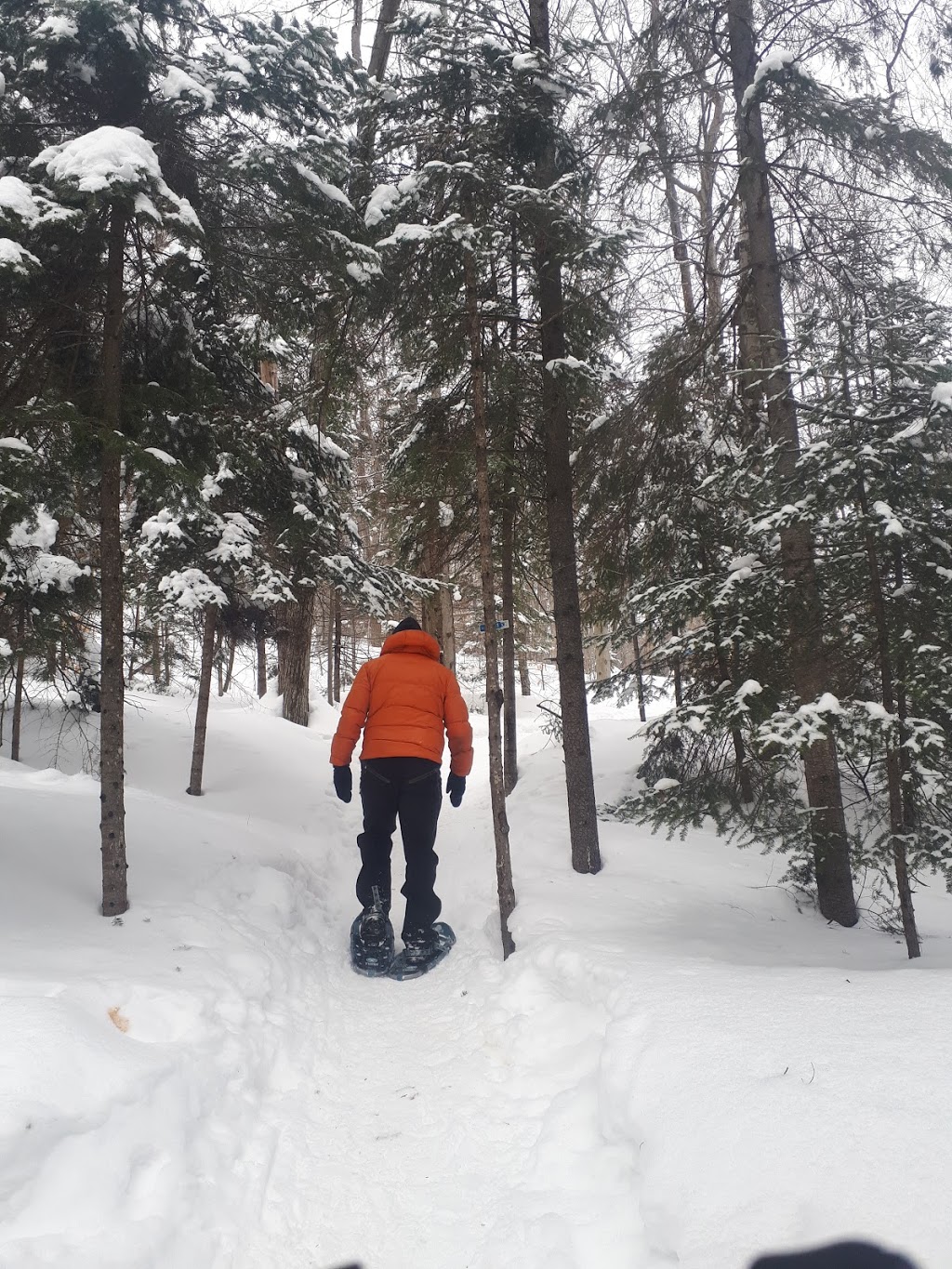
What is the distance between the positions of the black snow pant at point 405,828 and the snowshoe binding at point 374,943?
81mm

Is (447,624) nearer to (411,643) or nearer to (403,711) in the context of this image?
(411,643)

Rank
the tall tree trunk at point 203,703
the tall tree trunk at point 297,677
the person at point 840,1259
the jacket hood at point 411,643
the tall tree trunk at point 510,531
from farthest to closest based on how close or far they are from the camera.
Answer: the tall tree trunk at point 297,677 → the tall tree trunk at point 203,703 → the tall tree trunk at point 510,531 → the jacket hood at point 411,643 → the person at point 840,1259

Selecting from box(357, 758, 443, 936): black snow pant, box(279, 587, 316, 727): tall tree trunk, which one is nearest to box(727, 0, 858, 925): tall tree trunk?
box(357, 758, 443, 936): black snow pant

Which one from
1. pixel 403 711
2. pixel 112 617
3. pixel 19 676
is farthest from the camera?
pixel 19 676

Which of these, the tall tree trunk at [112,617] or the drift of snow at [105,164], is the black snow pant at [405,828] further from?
the drift of snow at [105,164]

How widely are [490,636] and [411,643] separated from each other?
0.73m

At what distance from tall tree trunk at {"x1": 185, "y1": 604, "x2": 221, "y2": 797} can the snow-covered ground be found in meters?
3.43

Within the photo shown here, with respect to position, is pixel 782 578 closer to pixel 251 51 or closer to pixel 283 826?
pixel 251 51

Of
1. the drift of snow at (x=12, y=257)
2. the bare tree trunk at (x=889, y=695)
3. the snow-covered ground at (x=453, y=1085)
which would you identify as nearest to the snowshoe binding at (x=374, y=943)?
the snow-covered ground at (x=453, y=1085)

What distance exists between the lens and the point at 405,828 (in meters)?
5.49

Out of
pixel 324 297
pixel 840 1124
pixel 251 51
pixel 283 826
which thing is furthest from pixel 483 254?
pixel 283 826

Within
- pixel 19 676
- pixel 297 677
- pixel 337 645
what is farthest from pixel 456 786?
pixel 337 645

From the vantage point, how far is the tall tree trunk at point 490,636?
18.0 feet

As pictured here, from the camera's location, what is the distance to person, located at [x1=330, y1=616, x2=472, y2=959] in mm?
5414
